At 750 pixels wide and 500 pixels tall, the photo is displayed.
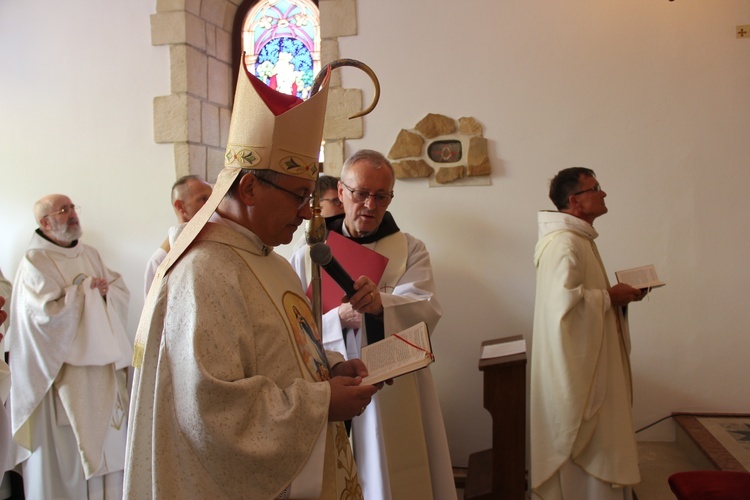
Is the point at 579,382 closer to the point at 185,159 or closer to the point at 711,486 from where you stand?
the point at 711,486

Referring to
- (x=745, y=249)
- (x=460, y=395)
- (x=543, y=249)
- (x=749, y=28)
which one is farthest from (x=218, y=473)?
(x=749, y=28)

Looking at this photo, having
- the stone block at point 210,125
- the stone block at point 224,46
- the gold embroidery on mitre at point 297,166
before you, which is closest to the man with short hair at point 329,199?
the stone block at point 210,125

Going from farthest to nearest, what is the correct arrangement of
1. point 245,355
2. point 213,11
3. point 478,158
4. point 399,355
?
point 213,11 → point 478,158 → point 399,355 → point 245,355

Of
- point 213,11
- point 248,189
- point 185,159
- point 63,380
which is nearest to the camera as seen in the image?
point 248,189

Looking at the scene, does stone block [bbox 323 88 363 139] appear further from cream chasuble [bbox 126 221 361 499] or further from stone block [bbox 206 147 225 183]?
cream chasuble [bbox 126 221 361 499]

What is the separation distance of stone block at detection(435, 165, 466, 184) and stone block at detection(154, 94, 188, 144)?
6.04 feet

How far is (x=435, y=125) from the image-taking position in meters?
4.34

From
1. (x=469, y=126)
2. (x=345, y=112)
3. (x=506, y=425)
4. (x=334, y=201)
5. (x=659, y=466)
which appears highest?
(x=345, y=112)

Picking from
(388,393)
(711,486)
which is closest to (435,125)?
(388,393)

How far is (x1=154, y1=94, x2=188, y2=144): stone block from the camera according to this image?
467 cm

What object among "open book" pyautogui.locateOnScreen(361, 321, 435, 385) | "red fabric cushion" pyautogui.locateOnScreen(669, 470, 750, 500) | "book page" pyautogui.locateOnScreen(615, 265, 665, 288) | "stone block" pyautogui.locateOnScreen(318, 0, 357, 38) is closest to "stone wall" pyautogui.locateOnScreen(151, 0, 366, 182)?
"stone block" pyautogui.locateOnScreen(318, 0, 357, 38)

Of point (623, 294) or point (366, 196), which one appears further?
point (623, 294)

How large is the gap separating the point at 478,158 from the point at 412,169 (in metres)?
0.44

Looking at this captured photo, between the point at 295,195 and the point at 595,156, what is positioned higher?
the point at 595,156
